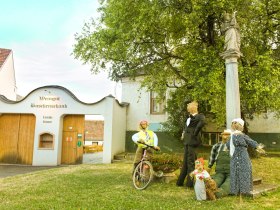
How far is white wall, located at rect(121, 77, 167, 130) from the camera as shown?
20.9 meters

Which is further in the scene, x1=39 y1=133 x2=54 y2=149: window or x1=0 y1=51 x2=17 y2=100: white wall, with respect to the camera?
x1=0 y1=51 x2=17 y2=100: white wall

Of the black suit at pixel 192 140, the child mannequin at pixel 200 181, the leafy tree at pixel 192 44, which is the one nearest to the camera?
the child mannequin at pixel 200 181

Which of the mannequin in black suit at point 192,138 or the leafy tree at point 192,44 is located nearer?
the mannequin in black suit at point 192,138

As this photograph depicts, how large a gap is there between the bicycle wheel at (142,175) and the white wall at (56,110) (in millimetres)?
9202

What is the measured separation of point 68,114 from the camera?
1875 cm

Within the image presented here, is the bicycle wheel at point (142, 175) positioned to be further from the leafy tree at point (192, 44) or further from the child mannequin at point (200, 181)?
the leafy tree at point (192, 44)

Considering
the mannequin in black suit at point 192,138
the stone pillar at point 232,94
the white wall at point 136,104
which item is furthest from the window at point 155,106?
the mannequin in black suit at point 192,138

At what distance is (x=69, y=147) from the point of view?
1867cm

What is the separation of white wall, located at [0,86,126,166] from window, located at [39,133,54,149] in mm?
260

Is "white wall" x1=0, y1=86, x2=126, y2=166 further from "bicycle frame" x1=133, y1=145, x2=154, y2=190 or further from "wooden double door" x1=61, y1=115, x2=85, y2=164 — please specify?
"bicycle frame" x1=133, y1=145, x2=154, y2=190

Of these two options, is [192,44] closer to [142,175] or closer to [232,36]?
[232,36]

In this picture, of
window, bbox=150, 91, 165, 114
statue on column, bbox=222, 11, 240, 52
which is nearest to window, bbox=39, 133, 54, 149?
window, bbox=150, 91, 165, 114

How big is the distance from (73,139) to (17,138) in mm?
3806

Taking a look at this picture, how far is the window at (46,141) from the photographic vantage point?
18422 millimetres
